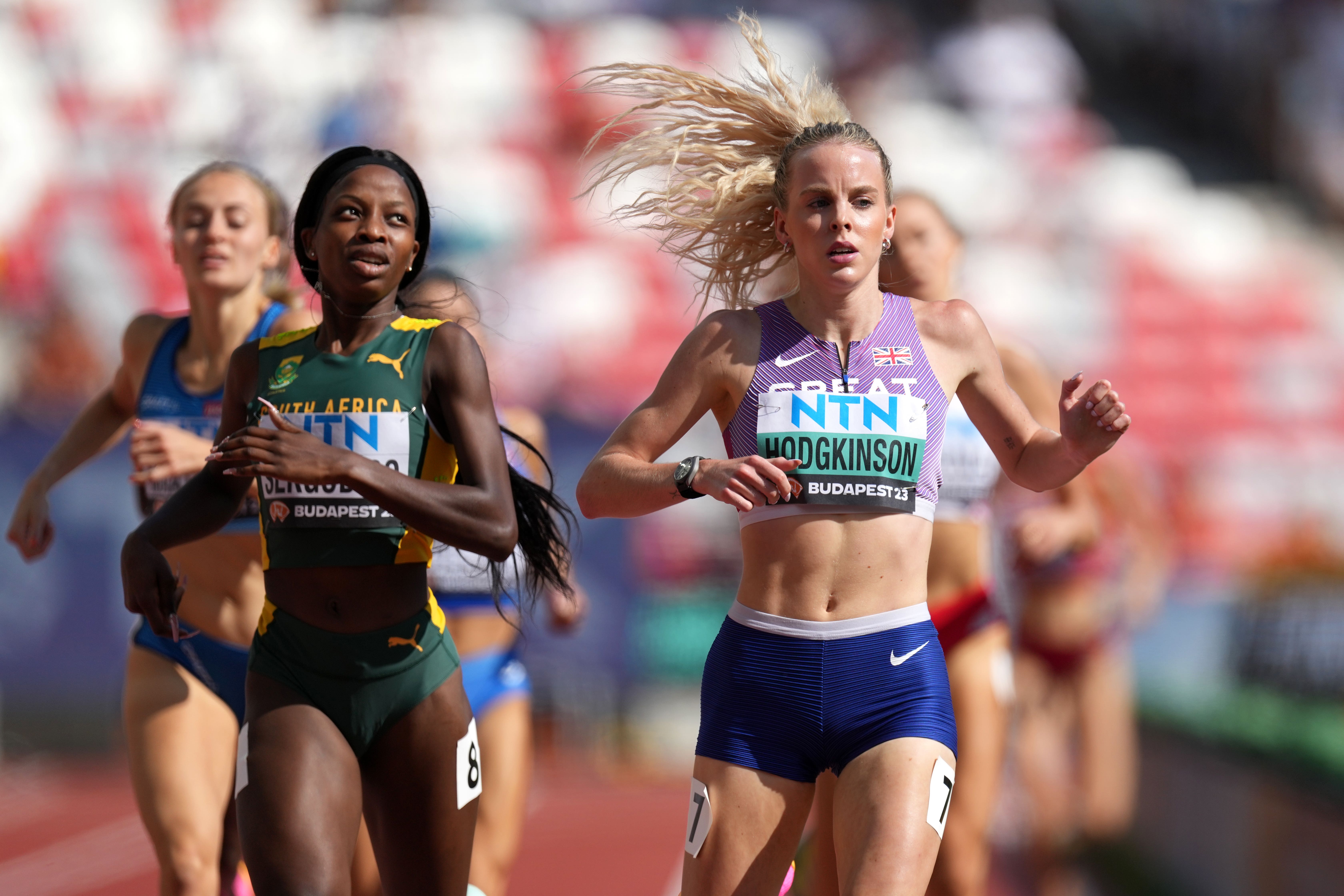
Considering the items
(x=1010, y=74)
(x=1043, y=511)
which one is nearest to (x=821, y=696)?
(x=1043, y=511)

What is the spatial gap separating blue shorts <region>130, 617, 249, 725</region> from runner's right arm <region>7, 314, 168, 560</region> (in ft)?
1.51

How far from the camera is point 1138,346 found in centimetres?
1502

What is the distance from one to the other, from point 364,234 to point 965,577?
247 centimetres

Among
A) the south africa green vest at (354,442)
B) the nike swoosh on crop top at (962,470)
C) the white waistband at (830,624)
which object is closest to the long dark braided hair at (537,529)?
the south africa green vest at (354,442)

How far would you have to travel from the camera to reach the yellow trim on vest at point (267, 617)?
3.14 m

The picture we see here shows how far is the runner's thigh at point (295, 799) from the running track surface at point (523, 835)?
5352 millimetres

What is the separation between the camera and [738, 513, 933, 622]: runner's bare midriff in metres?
3.16

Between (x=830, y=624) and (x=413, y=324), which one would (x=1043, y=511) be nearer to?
(x=830, y=624)

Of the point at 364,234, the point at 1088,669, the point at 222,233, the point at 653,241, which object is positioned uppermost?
the point at 653,241

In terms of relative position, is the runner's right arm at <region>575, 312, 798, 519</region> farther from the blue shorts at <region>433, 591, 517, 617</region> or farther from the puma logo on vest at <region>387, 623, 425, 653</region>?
the blue shorts at <region>433, 591, 517, 617</region>

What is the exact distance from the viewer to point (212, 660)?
163 inches

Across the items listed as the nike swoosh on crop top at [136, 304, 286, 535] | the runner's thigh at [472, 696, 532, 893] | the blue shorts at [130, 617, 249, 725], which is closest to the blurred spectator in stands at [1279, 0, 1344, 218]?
the runner's thigh at [472, 696, 532, 893]

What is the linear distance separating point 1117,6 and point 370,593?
1814cm

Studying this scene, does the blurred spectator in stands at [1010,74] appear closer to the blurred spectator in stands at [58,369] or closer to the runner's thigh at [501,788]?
the blurred spectator in stands at [58,369]
